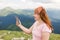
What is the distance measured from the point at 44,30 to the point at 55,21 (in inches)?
26.5

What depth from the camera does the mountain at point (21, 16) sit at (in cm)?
234

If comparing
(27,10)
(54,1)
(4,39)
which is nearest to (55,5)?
(54,1)

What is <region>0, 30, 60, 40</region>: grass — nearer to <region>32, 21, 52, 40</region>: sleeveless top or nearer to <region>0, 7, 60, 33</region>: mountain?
<region>0, 7, 60, 33</region>: mountain

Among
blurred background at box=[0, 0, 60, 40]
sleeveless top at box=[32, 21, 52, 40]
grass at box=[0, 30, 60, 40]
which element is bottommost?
grass at box=[0, 30, 60, 40]

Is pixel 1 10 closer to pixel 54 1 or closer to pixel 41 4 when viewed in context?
pixel 41 4

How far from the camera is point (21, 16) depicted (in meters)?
2.34

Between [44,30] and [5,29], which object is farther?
[5,29]

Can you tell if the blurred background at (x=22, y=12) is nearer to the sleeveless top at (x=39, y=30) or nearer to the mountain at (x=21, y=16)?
the mountain at (x=21, y=16)

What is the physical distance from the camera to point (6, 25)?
2.36 m

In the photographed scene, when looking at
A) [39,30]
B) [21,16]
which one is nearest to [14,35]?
[21,16]

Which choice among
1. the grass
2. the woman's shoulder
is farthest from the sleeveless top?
the grass

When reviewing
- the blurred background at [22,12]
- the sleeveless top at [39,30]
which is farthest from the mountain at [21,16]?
the sleeveless top at [39,30]

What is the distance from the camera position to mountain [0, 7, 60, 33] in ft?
7.67

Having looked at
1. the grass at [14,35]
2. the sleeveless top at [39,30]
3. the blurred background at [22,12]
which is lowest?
the grass at [14,35]
